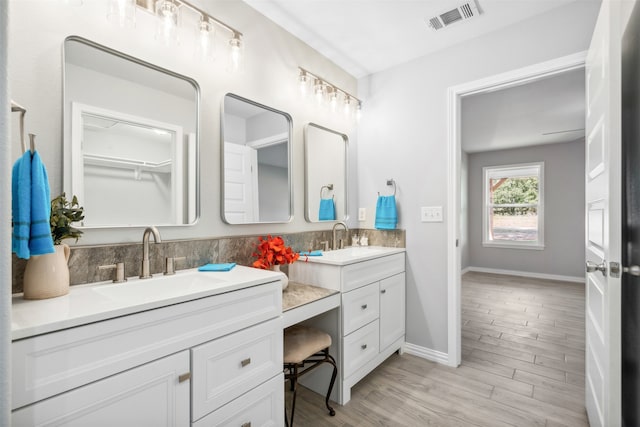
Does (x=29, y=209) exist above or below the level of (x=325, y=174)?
below

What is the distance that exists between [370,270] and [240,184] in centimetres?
104

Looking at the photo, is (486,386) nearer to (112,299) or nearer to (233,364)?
(233,364)

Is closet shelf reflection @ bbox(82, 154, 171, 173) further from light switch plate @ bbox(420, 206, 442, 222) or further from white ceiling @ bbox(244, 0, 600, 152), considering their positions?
light switch plate @ bbox(420, 206, 442, 222)

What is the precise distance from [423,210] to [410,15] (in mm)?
1388

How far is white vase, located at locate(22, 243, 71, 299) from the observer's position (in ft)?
3.40

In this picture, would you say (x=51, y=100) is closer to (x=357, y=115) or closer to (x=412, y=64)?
(x=357, y=115)

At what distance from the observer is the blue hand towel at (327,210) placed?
2.51m

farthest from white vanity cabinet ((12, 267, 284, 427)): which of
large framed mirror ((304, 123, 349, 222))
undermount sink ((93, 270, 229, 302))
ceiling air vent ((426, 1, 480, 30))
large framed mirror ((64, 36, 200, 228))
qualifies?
ceiling air vent ((426, 1, 480, 30))

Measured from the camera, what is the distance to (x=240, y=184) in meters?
1.90

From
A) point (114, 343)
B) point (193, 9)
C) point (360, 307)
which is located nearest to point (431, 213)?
point (360, 307)

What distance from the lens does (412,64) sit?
2.57m

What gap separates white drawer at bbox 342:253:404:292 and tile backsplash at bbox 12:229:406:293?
51cm

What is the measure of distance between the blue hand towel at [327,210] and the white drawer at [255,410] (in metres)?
1.33

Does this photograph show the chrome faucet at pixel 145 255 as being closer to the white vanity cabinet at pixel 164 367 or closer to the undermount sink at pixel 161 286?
the undermount sink at pixel 161 286
